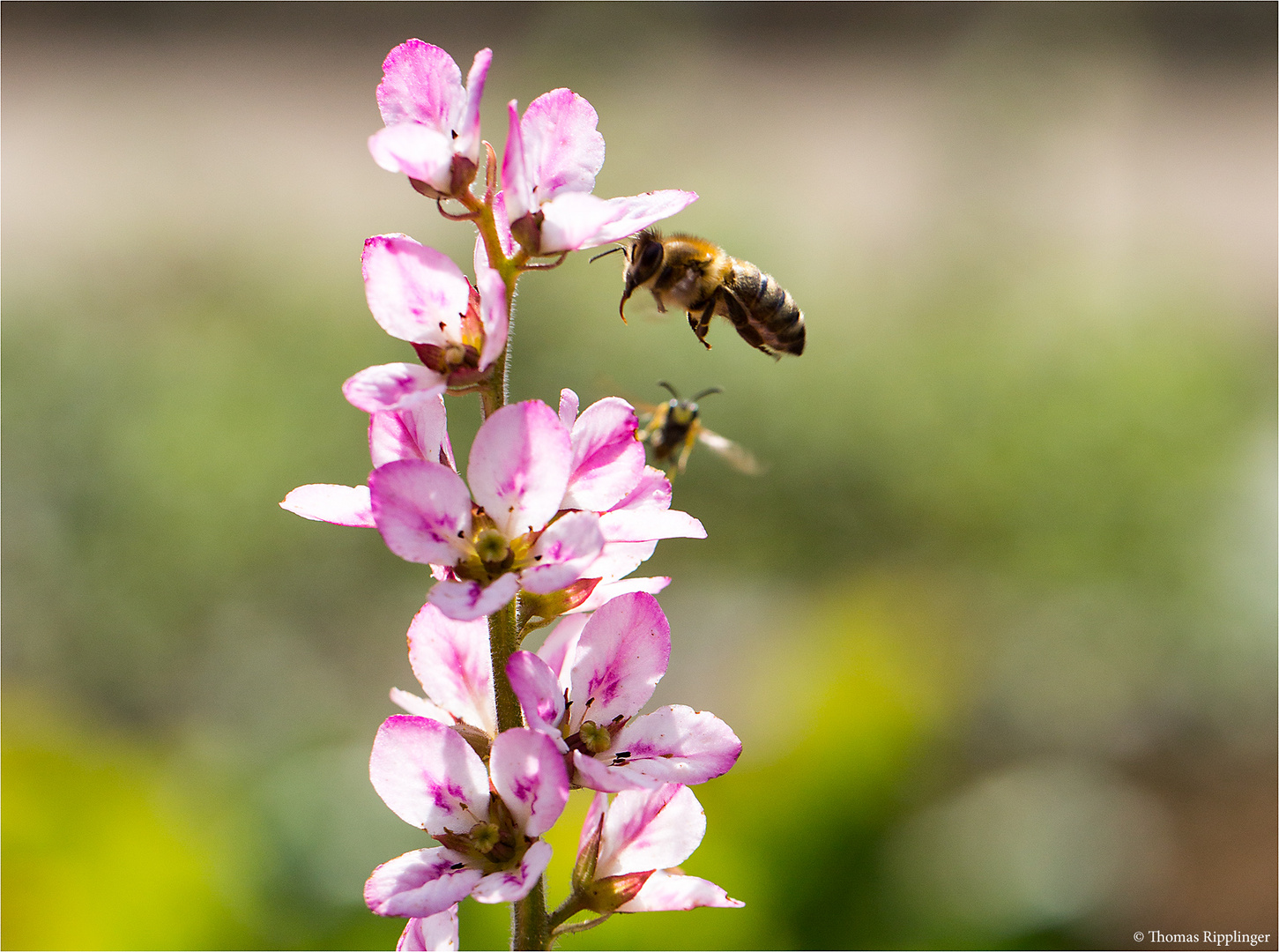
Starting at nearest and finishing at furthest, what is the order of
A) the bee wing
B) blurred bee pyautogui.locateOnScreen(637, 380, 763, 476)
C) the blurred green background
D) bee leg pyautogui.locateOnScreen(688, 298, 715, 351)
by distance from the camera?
bee leg pyautogui.locateOnScreen(688, 298, 715, 351) → the bee wing → blurred bee pyautogui.locateOnScreen(637, 380, 763, 476) → the blurred green background

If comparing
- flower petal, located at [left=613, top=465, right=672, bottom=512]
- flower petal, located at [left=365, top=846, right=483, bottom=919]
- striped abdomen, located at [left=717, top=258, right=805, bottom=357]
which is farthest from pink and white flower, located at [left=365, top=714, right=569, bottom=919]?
striped abdomen, located at [left=717, top=258, right=805, bottom=357]

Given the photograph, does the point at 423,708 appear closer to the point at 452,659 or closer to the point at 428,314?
the point at 452,659

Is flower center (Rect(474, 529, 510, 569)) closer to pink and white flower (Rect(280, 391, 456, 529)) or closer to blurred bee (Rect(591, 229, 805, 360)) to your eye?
pink and white flower (Rect(280, 391, 456, 529))

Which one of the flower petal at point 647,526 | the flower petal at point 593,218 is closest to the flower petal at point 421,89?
the flower petal at point 593,218

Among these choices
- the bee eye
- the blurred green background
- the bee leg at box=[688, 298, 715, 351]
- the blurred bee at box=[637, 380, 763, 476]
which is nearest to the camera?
the bee eye

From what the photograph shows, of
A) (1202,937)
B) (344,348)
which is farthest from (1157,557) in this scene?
(344,348)

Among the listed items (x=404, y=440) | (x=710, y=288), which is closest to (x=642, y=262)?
(x=710, y=288)
